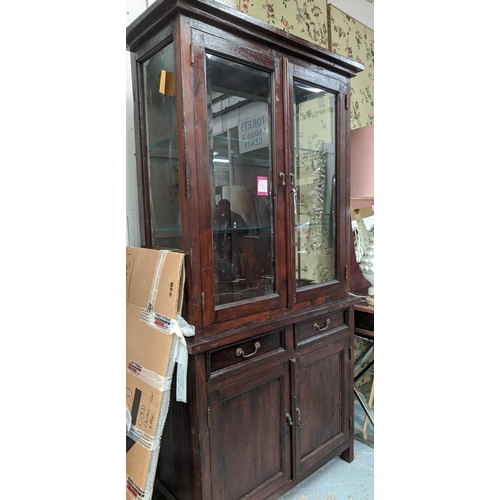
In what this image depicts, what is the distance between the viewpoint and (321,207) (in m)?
1.79

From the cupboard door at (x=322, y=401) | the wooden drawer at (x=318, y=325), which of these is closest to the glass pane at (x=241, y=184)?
the wooden drawer at (x=318, y=325)

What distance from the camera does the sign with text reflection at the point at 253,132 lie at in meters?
1.50

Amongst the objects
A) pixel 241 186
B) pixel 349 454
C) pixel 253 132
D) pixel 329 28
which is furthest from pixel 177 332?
pixel 329 28

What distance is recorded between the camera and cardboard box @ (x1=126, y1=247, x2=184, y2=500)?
121cm

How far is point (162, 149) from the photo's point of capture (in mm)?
1405

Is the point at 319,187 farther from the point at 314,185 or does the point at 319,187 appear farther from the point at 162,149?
the point at 162,149

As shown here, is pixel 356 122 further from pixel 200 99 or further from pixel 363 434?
pixel 363 434

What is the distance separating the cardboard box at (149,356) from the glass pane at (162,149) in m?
0.12

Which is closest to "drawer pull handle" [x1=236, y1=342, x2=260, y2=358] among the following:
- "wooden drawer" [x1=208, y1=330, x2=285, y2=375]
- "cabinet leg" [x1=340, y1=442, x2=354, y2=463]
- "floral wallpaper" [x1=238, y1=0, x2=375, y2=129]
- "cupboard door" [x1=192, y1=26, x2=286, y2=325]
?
"wooden drawer" [x1=208, y1=330, x2=285, y2=375]

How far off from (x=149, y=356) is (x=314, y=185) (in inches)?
42.6
